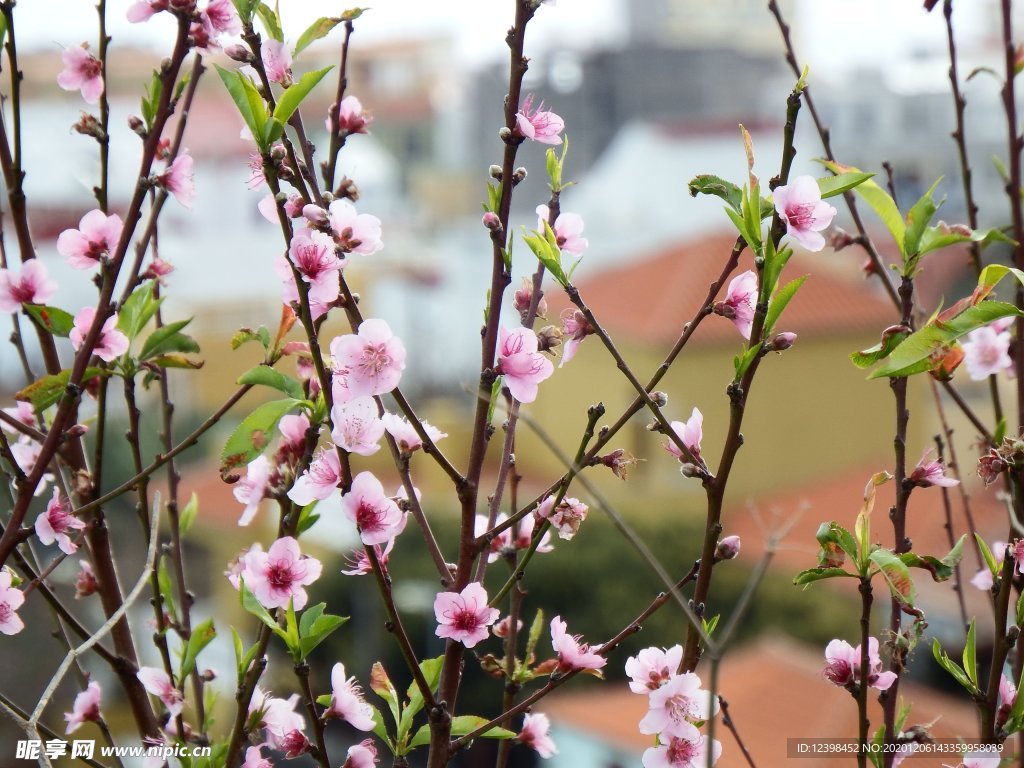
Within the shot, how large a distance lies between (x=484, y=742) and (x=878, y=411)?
5.24 metres

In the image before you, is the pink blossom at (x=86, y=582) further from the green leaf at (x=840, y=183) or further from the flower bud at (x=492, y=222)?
the green leaf at (x=840, y=183)

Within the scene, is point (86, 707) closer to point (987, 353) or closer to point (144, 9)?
point (144, 9)

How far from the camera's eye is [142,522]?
0.62m

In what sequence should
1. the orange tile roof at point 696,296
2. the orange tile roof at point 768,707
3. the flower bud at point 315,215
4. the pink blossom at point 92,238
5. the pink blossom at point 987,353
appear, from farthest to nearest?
the orange tile roof at point 696,296 < the orange tile roof at point 768,707 < the pink blossom at point 987,353 < the pink blossom at point 92,238 < the flower bud at point 315,215

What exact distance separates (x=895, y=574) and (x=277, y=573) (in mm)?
278

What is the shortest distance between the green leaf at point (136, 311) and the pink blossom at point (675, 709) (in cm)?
31

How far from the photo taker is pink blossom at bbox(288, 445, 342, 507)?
1.62ft

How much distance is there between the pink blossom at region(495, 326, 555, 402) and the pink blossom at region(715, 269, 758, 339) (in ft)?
0.32

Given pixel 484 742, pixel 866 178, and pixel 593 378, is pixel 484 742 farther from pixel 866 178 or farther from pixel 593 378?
pixel 866 178

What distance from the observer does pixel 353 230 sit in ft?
1.62

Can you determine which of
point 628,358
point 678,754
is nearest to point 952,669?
point 678,754

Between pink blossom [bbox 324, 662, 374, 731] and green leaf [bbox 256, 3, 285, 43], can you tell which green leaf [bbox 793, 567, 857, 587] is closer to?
pink blossom [bbox 324, 662, 374, 731]

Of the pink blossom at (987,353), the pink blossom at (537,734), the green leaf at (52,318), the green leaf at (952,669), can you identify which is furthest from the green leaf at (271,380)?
the pink blossom at (987,353)

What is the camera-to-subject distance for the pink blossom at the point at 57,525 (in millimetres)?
563
